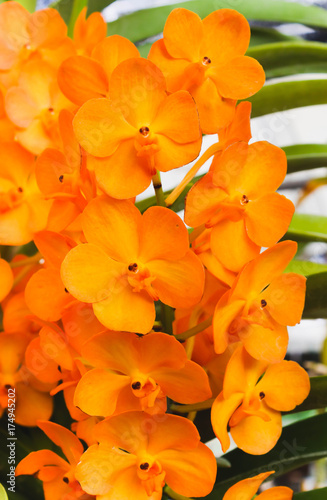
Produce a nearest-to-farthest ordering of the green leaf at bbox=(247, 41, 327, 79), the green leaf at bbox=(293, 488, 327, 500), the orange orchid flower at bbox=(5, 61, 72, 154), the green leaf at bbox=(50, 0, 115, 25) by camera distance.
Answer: the green leaf at bbox=(293, 488, 327, 500) < the orange orchid flower at bbox=(5, 61, 72, 154) < the green leaf at bbox=(247, 41, 327, 79) < the green leaf at bbox=(50, 0, 115, 25)

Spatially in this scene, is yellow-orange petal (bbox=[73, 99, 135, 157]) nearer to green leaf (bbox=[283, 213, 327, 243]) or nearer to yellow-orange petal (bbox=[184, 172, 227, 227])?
yellow-orange petal (bbox=[184, 172, 227, 227])

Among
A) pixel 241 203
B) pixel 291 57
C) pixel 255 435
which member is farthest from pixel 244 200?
pixel 291 57

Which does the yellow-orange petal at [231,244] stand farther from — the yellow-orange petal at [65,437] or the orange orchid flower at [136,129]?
the yellow-orange petal at [65,437]

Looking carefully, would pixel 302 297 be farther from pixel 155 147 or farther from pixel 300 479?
pixel 300 479

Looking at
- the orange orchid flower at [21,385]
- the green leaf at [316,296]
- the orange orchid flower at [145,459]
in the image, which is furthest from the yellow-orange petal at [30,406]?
the green leaf at [316,296]

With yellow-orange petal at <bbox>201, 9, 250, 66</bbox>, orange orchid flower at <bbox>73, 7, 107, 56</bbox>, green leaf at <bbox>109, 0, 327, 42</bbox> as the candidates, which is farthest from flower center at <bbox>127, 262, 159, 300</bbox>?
green leaf at <bbox>109, 0, 327, 42</bbox>

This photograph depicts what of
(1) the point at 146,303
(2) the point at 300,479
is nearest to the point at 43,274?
(1) the point at 146,303


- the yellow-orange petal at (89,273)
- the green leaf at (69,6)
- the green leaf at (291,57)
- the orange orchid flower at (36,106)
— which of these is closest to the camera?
the yellow-orange petal at (89,273)
